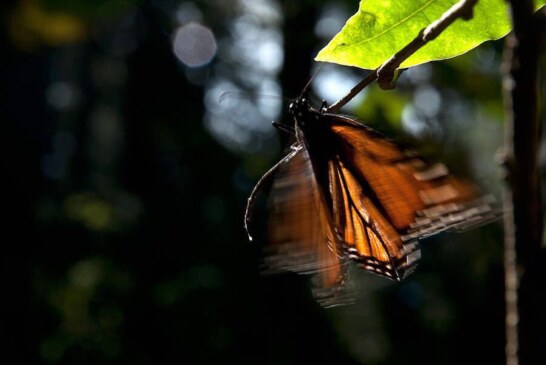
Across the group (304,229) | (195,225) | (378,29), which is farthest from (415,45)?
(195,225)

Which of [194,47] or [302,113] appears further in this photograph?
[194,47]

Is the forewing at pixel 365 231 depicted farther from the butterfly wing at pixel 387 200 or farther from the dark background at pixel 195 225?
the dark background at pixel 195 225

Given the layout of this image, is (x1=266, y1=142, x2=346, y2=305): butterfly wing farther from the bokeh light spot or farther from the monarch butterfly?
the bokeh light spot

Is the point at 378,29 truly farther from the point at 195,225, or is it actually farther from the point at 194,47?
the point at 194,47

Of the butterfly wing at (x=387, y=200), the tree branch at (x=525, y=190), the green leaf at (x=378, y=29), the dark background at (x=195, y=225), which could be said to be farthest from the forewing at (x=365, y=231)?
the dark background at (x=195, y=225)

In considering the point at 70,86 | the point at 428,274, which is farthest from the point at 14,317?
the point at 70,86

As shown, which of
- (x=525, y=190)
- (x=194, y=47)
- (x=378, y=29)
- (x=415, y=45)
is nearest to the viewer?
(x=525, y=190)

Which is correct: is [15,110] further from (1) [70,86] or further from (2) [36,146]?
(1) [70,86]
